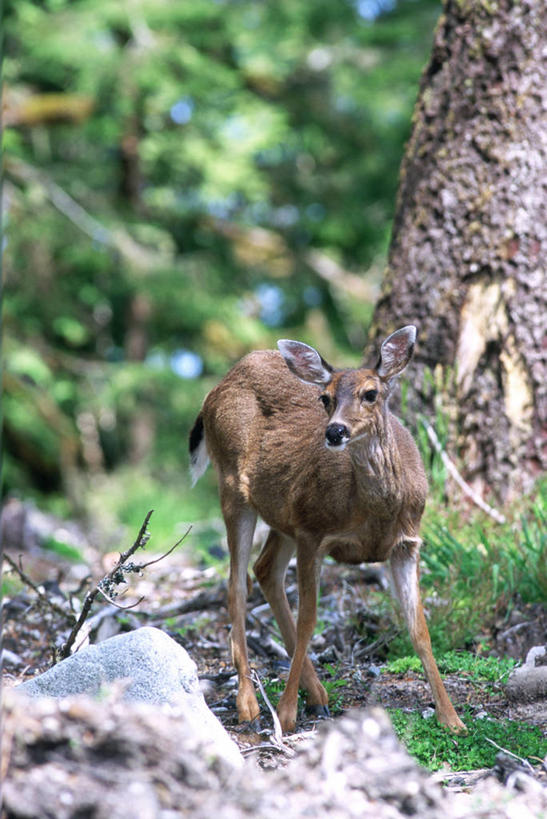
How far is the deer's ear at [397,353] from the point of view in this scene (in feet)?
13.6

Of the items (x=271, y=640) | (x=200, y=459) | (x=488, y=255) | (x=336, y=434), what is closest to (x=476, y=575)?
(x=271, y=640)

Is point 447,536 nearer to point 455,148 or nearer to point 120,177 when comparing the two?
point 455,148

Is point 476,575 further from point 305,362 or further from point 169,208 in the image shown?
point 169,208

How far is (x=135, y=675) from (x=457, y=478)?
2964 millimetres

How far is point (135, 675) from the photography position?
137 inches

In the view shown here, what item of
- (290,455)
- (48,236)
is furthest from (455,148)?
(48,236)

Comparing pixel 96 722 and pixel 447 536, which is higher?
pixel 447 536

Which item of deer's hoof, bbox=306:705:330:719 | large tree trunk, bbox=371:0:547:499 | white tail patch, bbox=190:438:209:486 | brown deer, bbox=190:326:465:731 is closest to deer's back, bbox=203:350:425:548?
brown deer, bbox=190:326:465:731

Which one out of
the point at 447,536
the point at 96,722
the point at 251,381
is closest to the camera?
the point at 96,722

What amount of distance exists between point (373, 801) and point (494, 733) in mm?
1359

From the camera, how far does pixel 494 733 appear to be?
3.73 m

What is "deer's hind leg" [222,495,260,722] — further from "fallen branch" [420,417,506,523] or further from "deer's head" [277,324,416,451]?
"fallen branch" [420,417,506,523]

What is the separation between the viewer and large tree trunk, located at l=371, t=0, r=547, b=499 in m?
6.07

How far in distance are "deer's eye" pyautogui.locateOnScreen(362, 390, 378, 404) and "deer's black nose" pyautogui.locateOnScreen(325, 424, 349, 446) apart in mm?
229
